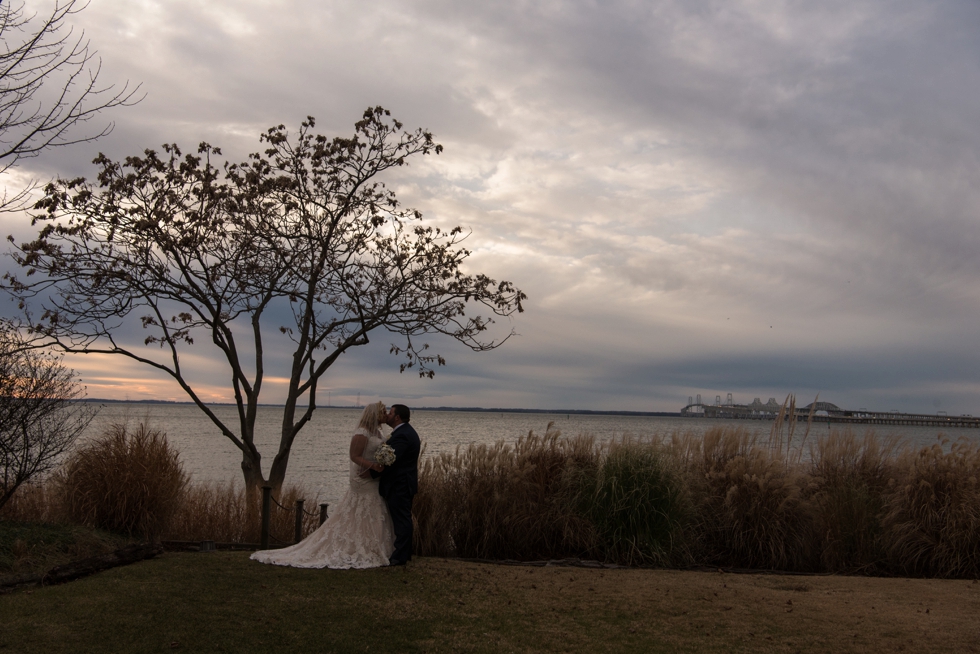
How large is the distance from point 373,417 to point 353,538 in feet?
4.92

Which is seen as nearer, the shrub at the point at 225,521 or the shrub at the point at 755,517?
the shrub at the point at 755,517

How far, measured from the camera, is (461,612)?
679 cm

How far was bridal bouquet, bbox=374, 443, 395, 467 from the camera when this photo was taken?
8945mm

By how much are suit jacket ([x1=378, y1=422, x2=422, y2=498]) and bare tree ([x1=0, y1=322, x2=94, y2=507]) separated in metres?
4.36

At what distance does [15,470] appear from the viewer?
9.45 metres

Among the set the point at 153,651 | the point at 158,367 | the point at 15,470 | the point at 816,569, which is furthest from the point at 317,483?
the point at 153,651

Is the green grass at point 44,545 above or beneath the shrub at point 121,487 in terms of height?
beneath

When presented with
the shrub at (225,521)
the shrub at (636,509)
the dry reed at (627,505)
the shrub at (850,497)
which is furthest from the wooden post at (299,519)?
the shrub at (850,497)

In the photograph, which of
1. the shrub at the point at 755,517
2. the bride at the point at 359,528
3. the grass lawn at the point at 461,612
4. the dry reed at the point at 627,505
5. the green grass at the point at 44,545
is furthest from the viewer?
the shrub at the point at 755,517

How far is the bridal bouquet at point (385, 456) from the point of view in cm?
895

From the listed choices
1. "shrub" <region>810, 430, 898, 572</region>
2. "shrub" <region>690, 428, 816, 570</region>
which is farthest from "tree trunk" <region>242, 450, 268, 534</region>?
"shrub" <region>810, 430, 898, 572</region>

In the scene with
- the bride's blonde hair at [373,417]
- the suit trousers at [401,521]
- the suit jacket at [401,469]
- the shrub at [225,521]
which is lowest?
the shrub at [225,521]

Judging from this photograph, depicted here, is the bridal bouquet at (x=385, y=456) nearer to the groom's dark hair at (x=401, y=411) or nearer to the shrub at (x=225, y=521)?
the groom's dark hair at (x=401, y=411)

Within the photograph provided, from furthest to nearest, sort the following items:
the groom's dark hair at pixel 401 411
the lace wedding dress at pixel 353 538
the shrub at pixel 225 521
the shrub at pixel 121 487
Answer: the shrub at pixel 225 521 → the shrub at pixel 121 487 → the groom's dark hair at pixel 401 411 → the lace wedding dress at pixel 353 538
